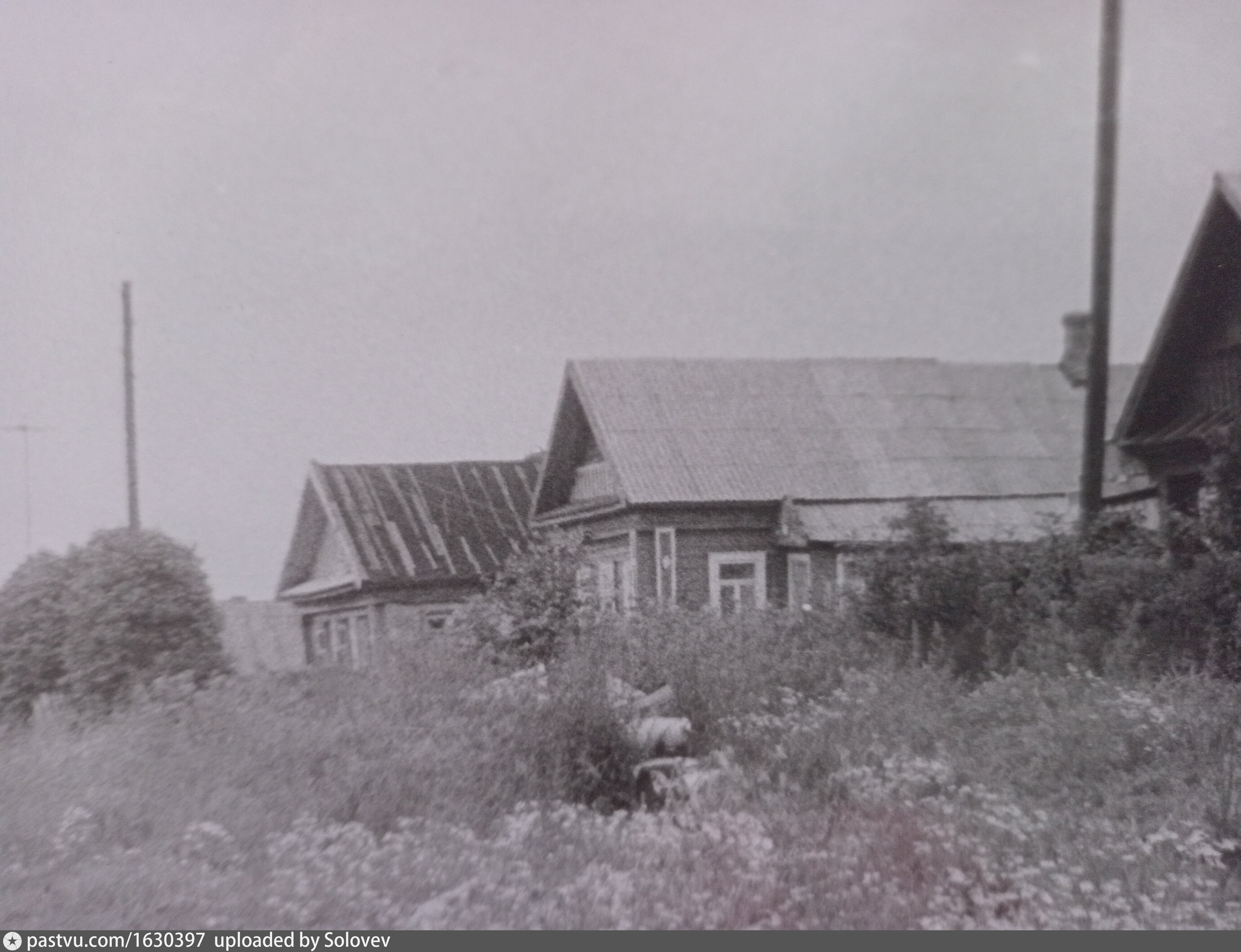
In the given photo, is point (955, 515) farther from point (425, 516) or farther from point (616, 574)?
point (425, 516)

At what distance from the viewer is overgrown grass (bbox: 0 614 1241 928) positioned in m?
5.52

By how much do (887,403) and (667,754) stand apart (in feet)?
43.0

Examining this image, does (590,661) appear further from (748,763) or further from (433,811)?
(433,811)

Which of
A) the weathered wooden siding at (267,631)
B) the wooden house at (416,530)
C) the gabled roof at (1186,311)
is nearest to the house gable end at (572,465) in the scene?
the wooden house at (416,530)

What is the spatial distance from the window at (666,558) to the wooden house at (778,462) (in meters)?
0.03

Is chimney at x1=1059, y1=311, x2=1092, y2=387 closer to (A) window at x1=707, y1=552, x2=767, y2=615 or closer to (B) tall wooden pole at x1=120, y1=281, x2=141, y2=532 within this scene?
(A) window at x1=707, y1=552, x2=767, y2=615

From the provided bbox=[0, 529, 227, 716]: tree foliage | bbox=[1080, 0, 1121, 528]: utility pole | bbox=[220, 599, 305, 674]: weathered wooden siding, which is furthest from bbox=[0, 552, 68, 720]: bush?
bbox=[1080, 0, 1121, 528]: utility pole

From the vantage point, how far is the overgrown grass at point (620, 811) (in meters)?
5.52

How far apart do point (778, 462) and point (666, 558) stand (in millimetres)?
2216

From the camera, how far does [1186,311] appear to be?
567 inches

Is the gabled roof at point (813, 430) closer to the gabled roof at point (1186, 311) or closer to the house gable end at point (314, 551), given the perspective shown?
the house gable end at point (314, 551)

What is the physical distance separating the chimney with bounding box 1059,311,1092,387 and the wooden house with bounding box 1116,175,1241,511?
6661mm

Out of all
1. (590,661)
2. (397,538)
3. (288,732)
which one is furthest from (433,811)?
(397,538)

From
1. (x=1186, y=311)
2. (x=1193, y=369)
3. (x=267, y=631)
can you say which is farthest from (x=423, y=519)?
(x=1186, y=311)
